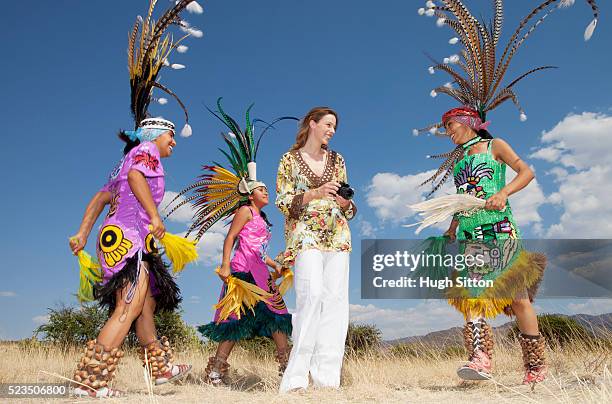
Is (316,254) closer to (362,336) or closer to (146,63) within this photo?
(146,63)

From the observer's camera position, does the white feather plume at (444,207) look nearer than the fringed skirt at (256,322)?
Yes

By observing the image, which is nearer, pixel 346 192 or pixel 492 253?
pixel 346 192

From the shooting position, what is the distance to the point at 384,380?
5.70 m

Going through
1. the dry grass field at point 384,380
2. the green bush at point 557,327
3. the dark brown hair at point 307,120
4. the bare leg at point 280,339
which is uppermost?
the dark brown hair at point 307,120

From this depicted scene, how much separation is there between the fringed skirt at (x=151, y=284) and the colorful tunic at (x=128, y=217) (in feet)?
0.18

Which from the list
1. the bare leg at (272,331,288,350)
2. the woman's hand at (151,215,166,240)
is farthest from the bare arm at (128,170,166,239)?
the bare leg at (272,331,288,350)

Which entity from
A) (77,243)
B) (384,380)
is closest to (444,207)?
(384,380)

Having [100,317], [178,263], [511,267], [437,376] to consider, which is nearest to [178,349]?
[100,317]

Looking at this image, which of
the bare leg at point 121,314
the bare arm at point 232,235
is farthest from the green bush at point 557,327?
the bare leg at point 121,314

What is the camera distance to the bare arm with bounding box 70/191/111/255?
15.6ft

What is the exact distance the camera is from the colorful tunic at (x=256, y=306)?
17.9 feet

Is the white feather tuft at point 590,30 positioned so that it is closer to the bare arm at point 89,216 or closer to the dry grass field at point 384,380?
the dry grass field at point 384,380

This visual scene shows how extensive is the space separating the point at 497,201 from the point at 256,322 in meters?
2.41

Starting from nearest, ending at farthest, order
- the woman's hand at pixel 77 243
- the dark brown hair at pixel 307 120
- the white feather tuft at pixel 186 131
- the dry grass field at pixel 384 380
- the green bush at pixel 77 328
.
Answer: the dry grass field at pixel 384 380 < the woman's hand at pixel 77 243 < the dark brown hair at pixel 307 120 < the white feather tuft at pixel 186 131 < the green bush at pixel 77 328
